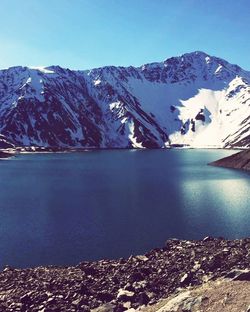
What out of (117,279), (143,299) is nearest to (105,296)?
(143,299)

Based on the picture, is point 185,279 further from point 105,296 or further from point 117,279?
point 105,296

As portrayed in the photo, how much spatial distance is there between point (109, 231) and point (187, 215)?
20744mm

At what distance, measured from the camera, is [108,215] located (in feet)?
299

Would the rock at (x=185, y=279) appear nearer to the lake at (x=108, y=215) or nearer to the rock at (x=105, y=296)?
the rock at (x=105, y=296)

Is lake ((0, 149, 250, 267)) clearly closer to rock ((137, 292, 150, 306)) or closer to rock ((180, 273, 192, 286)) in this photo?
rock ((180, 273, 192, 286))

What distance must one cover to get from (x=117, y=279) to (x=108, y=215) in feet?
→ 155

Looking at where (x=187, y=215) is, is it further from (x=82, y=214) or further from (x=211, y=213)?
(x=82, y=214)

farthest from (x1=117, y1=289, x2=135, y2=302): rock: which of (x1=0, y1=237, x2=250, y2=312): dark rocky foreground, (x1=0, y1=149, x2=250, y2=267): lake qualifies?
(x1=0, y1=149, x2=250, y2=267): lake

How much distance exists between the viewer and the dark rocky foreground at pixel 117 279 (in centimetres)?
3778

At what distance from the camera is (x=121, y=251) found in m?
63.6

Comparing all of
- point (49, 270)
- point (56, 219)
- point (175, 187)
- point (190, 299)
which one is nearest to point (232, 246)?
point (49, 270)

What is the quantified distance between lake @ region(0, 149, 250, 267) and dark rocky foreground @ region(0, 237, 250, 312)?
1025 cm

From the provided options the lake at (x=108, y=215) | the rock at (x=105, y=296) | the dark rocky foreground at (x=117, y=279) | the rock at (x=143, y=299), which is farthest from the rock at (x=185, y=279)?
the lake at (x=108, y=215)

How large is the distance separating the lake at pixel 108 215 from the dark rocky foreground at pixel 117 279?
10.2 m
